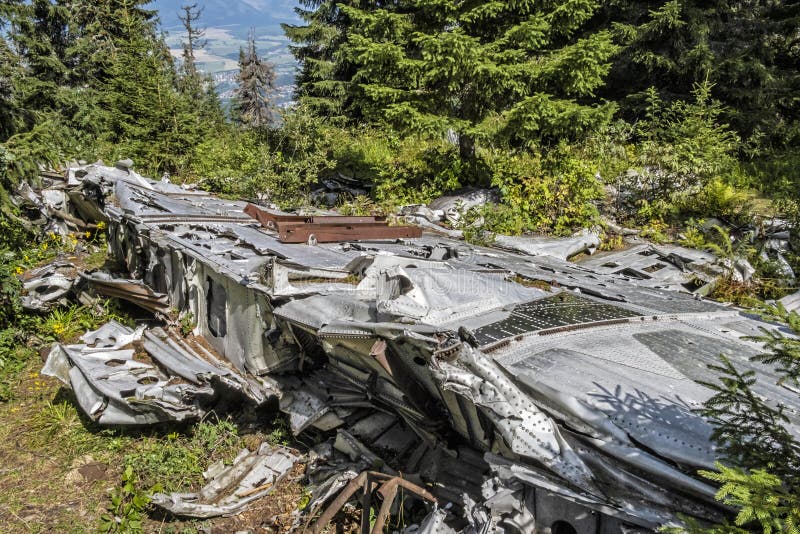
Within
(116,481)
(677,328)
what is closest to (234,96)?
(116,481)

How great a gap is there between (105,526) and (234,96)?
2759 cm

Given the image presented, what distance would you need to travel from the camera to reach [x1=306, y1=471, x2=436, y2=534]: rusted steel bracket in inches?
112

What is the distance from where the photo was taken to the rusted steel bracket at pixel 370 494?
112 inches

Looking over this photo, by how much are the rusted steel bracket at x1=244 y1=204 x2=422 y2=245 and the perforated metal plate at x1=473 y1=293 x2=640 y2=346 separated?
2.90 metres

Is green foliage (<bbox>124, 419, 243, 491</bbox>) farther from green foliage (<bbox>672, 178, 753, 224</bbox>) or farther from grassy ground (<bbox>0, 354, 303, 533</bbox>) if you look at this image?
green foliage (<bbox>672, 178, 753, 224</bbox>)

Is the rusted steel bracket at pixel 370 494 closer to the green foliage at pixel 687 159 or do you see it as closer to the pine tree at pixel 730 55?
the green foliage at pixel 687 159

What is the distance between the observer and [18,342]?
6.21 m

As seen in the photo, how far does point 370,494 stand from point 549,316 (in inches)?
69.1

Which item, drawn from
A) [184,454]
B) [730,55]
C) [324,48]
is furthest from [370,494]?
[324,48]

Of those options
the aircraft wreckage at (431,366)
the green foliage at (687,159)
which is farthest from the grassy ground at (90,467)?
the green foliage at (687,159)

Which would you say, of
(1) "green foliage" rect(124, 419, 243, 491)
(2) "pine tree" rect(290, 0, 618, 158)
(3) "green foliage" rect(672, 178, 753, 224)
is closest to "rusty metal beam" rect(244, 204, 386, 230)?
(1) "green foliage" rect(124, 419, 243, 491)

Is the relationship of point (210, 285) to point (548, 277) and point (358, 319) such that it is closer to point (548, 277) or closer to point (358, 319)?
point (358, 319)

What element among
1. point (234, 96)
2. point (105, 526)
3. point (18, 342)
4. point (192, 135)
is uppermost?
point (234, 96)

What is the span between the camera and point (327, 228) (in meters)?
5.89
